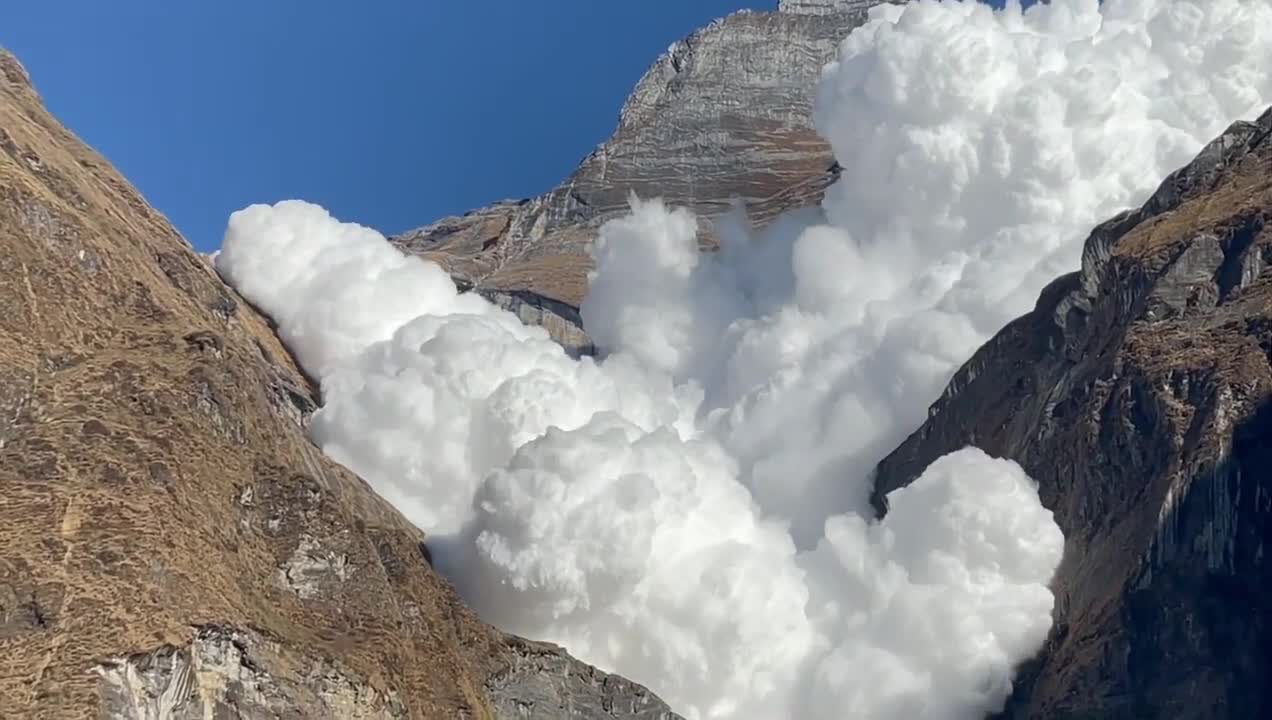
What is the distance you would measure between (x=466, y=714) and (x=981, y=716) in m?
34.4

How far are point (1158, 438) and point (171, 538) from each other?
58.6m

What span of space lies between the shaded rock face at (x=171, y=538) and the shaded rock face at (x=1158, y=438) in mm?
27391

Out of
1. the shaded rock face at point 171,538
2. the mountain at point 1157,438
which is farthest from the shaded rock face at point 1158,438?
the shaded rock face at point 171,538

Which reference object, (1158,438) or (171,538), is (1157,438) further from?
(171,538)

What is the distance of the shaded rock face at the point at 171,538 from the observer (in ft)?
389

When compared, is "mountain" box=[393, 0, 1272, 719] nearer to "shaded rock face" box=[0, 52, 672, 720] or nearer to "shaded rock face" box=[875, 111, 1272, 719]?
"shaded rock face" box=[875, 111, 1272, 719]

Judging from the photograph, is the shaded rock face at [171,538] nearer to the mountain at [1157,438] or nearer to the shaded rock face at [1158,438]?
the mountain at [1157,438]

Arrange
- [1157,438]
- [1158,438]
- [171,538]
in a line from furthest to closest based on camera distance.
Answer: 1. [1157,438]
2. [1158,438]
3. [171,538]

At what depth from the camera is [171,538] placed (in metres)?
128

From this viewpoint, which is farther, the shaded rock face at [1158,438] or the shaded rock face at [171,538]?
the shaded rock face at [1158,438]

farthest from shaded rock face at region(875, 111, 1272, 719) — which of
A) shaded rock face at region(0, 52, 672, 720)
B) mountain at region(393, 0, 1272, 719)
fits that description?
shaded rock face at region(0, 52, 672, 720)

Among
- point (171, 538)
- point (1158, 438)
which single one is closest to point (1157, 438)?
point (1158, 438)

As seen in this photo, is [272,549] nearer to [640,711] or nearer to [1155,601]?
[640,711]

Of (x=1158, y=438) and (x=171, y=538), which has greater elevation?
(x=1158, y=438)
